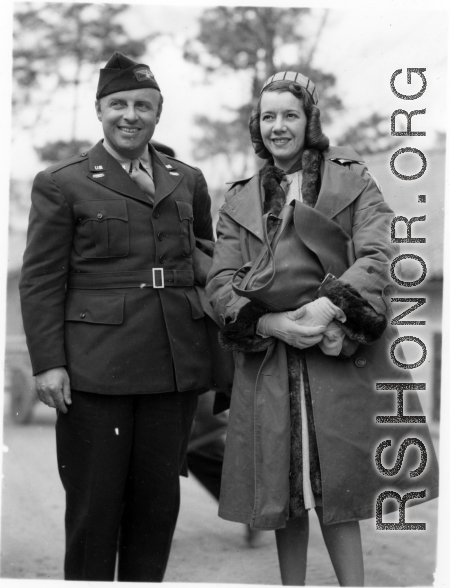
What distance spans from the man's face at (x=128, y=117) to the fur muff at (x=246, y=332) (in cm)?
88

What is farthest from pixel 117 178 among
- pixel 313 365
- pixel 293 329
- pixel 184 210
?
pixel 313 365

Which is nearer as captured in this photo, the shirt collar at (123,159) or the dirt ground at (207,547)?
the shirt collar at (123,159)

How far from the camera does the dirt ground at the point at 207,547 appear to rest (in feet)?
12.2

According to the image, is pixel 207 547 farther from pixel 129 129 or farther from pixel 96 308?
pixel 129 129

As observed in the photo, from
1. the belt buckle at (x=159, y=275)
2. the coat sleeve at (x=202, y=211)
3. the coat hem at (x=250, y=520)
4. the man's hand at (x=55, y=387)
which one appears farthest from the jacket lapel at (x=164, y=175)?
the coat hem at (x=250, y=520)

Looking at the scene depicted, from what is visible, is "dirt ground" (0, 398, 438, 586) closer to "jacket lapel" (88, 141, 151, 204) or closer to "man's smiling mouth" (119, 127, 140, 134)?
"jacket lapel" (88, 141, 151, 204)

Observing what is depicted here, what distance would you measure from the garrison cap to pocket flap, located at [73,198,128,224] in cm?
47

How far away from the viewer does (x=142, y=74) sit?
329 centimetres

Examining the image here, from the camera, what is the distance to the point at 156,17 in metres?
3.82

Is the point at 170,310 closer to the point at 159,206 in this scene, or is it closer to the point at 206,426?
the point at 159,206

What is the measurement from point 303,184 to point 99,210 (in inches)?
33.7

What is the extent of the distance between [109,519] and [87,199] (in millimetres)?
1352

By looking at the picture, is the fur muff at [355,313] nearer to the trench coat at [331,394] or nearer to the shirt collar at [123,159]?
the trench coat at [331,394]

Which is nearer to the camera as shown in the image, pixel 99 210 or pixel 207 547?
pixel 99 210
